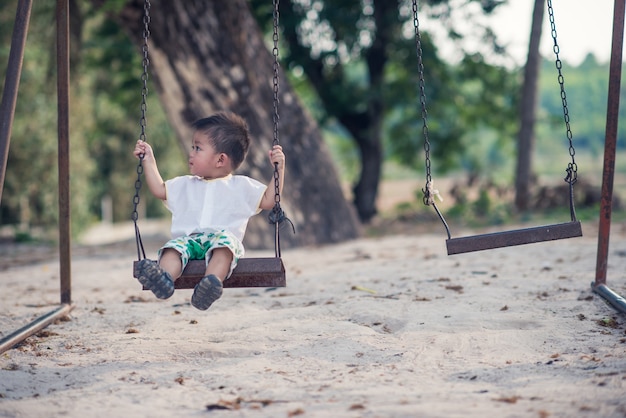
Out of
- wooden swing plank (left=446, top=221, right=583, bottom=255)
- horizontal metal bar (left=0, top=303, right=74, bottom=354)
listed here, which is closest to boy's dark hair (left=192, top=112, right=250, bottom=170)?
wooden swing plank (left=446, top=221, right=583, bottom=255)

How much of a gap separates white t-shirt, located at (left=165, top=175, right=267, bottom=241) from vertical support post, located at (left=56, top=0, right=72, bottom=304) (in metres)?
0.98

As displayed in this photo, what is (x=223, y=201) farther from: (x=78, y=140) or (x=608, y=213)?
(x=78, y=140)

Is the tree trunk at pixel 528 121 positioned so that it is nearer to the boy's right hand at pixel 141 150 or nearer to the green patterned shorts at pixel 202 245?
the green patterned shorts at pixel 202 245

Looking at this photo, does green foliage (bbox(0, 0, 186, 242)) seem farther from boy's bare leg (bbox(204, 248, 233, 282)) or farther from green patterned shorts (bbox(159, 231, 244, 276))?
boy's bare leg (bbox(204, 248, 233, 282))

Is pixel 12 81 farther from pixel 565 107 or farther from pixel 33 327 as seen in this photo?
pixel 565 107

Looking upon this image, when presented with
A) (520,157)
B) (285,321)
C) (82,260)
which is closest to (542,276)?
(285,321)

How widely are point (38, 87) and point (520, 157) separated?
1129 cm

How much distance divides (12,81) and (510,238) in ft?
8.51

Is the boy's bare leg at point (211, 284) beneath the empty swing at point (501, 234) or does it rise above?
beneath

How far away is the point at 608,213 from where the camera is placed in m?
4.29

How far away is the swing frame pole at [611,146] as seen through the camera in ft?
13.3

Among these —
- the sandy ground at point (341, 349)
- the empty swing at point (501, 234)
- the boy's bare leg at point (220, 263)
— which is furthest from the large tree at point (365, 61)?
the boy's bare leg at point (220, 263)

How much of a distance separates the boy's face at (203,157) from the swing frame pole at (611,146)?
2211 mm

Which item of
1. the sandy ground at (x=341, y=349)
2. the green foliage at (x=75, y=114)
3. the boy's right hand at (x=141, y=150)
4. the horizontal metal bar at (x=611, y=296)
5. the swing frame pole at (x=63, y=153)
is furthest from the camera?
the green foliage at (x=75, y=114)
